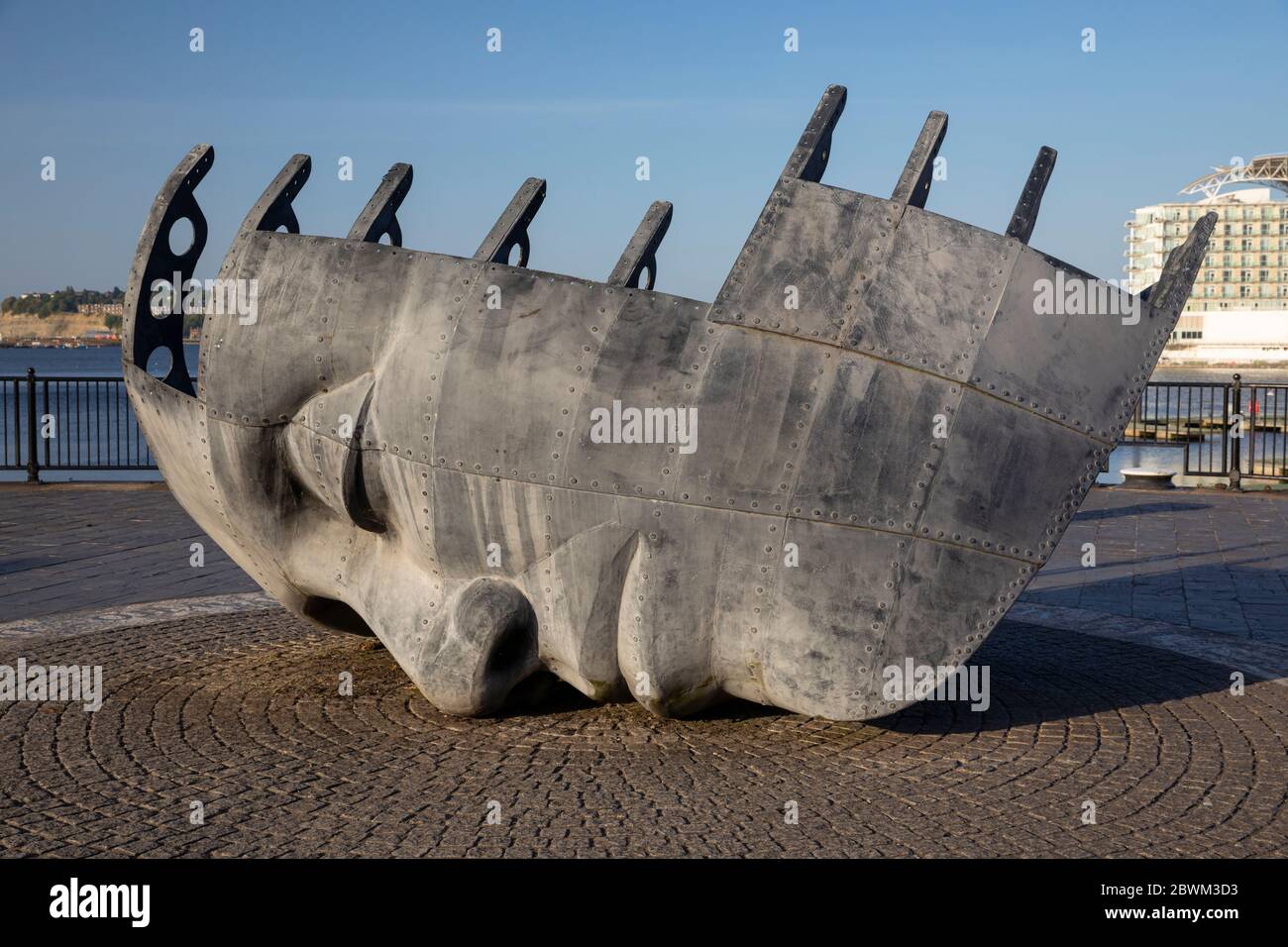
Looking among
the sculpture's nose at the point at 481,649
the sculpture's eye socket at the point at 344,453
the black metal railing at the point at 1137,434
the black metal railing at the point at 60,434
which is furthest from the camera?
the black metal railing at the point at 1137,434

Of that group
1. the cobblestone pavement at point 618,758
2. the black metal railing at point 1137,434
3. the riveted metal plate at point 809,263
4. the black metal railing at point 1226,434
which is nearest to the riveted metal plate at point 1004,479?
the riveted metal plate at point 809,263

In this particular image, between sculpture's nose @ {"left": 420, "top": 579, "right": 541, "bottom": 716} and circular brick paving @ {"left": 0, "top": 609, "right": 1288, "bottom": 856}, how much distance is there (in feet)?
0.64

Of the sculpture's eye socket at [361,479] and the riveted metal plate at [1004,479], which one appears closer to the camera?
the riveted metal plate at [1004,479]

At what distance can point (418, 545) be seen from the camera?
6535mm

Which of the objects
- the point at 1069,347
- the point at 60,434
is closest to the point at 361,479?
the point at 1069,347

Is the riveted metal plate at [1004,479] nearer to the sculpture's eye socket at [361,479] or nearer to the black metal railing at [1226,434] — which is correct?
the black metal railing at [1226,434]

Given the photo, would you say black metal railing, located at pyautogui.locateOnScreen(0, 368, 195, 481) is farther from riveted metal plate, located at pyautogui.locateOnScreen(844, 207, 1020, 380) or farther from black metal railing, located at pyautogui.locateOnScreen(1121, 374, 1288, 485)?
black metal railing, located at pyautogui.locateOnScreen(1121, 374, 1288, 485)

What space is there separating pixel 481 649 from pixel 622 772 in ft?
3.28

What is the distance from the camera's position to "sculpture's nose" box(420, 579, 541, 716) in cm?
630

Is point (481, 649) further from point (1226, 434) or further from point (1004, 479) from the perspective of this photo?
point (1226, 434)

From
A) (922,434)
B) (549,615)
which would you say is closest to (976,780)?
(922,434)

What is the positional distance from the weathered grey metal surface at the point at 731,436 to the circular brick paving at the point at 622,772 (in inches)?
15.1

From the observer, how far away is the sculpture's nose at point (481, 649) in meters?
6.30
